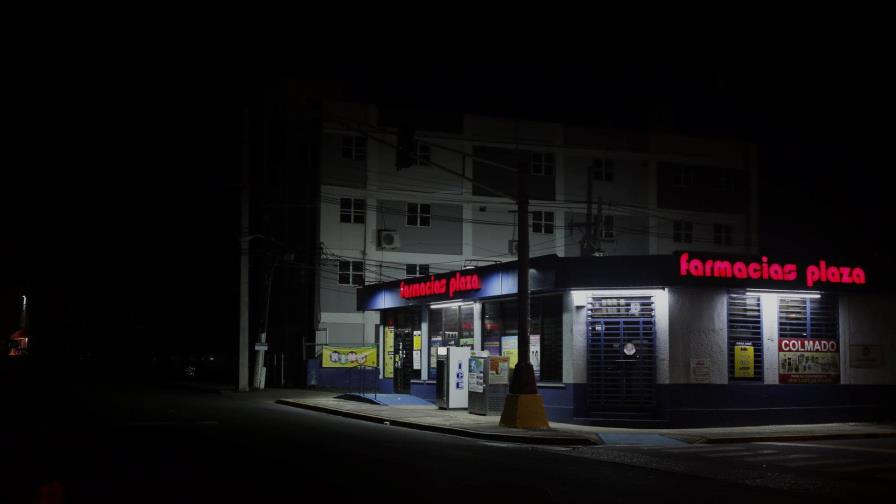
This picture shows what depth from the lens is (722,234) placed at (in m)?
51.0

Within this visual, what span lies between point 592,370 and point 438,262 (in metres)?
22.6

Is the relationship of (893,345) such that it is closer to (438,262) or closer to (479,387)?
(479,387)

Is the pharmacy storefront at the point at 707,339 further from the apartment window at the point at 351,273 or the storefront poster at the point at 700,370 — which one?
the apartment window at the point at 351,273

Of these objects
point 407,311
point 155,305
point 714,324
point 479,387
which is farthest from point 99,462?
point 155,305

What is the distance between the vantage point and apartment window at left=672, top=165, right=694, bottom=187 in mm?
49938

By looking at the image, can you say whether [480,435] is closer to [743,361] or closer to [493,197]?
[743,361]

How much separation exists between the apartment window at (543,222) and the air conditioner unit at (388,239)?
821 cm

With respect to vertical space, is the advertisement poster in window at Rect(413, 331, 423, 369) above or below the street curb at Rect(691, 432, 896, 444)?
above

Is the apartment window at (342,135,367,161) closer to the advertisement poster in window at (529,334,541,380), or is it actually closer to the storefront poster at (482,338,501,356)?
the storefront poster at (482,338,501,356)

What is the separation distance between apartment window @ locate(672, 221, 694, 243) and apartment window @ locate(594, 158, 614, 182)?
4855 mm

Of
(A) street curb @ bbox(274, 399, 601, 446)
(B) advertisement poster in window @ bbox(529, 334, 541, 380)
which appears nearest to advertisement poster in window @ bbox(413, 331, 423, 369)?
(A) street curb @ bbox(274, 399, 601, 446)

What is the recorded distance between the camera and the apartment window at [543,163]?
47.1 m

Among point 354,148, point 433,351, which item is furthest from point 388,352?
point 354,148

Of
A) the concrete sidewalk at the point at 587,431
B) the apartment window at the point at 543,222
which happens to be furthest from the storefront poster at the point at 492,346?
the apartment window at the point at 543,222
